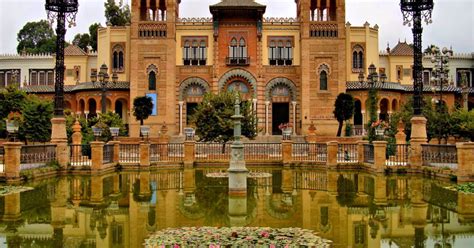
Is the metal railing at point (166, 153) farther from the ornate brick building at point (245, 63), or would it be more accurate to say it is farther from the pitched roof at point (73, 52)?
the pitched roof at point (73, 52)

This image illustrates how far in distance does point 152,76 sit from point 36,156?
23.7 meters

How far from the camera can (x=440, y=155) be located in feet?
62.4

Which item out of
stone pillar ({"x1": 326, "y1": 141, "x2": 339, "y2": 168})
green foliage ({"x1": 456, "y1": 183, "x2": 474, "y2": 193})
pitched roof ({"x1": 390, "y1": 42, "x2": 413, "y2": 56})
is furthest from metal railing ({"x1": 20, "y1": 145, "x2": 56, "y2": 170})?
pitched roof ({"x1": 390, "y1": 42, "x2": 413, "y2": 56})

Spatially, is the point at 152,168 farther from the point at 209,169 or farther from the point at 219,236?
the point at 219,236

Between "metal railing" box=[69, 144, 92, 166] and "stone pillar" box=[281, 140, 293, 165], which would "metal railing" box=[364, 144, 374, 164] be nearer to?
"stone pillar" box=[281, 140, 293, 165]

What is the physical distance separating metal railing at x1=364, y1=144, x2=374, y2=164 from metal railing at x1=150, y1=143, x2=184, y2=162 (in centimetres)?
856

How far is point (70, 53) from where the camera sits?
48469 mm

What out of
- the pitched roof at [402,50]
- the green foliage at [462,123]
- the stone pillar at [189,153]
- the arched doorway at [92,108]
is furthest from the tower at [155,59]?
the green foliage at [462,123]

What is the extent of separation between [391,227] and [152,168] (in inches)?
585

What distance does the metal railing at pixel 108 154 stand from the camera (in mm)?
21783

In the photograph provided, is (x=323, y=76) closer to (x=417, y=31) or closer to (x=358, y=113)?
(x=358, y=113)

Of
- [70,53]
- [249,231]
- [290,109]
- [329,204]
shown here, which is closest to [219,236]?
[249,231]

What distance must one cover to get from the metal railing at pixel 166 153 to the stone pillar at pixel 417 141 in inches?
412

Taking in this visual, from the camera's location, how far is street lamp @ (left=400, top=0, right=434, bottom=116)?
822 inches
